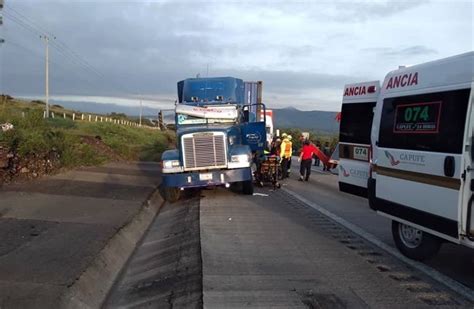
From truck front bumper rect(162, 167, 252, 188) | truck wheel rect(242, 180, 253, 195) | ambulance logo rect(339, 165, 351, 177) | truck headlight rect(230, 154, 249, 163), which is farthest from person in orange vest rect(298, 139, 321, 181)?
ambulance logo rect(339, 165, 351, 177)

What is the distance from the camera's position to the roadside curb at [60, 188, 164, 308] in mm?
5695

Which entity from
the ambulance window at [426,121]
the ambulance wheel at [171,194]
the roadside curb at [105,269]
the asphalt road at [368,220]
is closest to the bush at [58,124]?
the ambulance wheel at [171,194]

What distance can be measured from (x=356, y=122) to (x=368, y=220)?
8.63ft

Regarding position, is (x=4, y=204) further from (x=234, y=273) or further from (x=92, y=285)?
(x=234, y=273)

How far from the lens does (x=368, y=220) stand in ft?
36.3

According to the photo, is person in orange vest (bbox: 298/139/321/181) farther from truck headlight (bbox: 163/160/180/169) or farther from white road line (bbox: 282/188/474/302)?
white road line (bbox: 282/188/474/302)

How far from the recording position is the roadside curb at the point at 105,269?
570 cm

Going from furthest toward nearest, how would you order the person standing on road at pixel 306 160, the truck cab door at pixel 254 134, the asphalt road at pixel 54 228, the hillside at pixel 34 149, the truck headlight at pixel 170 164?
the person standing on road at pixel 306 160 → the truck cab door at pixel 254 134 → the truck headlight at pixel 170 164 → the hillside at pixel 34 149 → the asphalt road at pixel 54 228

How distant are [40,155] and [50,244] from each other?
7971 millimetres

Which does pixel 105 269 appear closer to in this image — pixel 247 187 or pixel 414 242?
pixel 414 242

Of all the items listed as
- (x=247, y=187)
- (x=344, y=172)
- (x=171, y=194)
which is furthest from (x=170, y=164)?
(x=344, y=172)

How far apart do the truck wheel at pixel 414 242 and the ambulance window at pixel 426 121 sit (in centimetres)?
121

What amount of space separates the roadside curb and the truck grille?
2.87 m

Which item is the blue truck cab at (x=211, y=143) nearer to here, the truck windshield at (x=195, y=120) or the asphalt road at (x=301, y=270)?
the truck windshield at (x=195, y=120)
